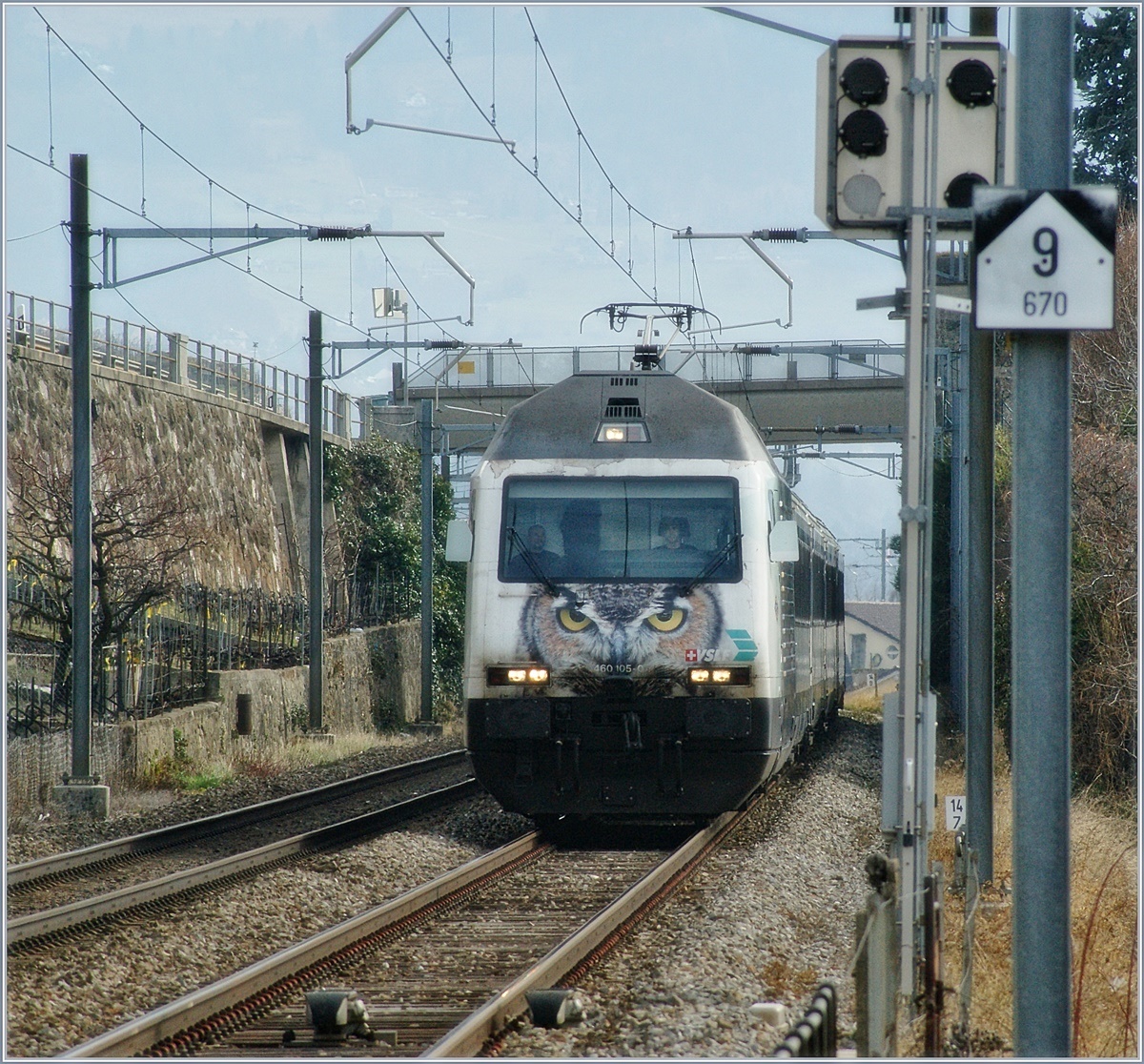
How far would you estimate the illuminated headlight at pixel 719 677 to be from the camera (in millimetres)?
12656

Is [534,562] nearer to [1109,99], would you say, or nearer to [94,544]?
[94,544]

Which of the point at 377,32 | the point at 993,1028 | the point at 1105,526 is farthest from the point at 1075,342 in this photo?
the point at 993,1028

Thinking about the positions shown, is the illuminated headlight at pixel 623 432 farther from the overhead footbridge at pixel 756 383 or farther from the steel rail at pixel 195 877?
the overhead footbridge at pixel 756 383

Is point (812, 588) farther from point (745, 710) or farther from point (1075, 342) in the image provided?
point (1075, 342)

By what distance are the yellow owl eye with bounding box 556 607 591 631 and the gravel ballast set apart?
7.18ft

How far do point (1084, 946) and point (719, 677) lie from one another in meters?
4.93

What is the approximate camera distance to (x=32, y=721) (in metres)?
18.2

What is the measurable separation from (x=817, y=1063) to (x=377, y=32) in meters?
12.1

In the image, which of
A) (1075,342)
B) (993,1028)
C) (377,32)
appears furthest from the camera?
A: (1075,342)

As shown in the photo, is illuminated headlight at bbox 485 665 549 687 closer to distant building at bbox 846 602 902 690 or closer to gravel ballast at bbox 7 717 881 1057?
gravel ballast at bbox 7 717 881 1057

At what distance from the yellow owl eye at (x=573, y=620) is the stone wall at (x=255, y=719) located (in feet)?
22.7

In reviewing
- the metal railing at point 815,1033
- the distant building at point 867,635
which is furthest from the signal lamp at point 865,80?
the distant building at point 867,635

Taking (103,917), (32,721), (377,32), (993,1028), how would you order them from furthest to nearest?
(32,721), (377,32), (103,917), (993,1028)

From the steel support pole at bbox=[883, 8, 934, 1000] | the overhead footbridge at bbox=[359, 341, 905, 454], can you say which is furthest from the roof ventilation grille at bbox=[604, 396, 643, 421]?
the overhead footbridge at bbox=[359, 341, 905, 454]
